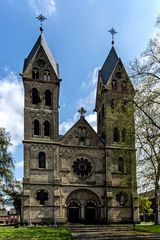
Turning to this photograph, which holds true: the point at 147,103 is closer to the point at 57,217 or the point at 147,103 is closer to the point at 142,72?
the point at 142,72

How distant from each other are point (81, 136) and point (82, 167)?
3813mm

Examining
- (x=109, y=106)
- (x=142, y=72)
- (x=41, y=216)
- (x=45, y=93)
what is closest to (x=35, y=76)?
(x=45, y=93)

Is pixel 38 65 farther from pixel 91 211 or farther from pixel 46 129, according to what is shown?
pixel 91 211

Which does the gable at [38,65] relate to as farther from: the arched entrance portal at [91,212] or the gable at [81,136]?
the arched entrance portal at [91,212]

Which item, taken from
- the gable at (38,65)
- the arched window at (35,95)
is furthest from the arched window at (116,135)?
the arched window at (35,95)

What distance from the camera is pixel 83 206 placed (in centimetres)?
4378

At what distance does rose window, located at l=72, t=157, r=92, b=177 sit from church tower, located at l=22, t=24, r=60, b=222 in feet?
9.86

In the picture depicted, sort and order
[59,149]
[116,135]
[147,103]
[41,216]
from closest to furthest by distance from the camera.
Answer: [147,103] → [41,216] → [59,149] → [116,135]

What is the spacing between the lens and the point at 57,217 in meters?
41.5

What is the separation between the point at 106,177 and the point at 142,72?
2485 centimetres

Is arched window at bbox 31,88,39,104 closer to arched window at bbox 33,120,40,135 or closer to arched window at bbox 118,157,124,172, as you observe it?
arched window at bbox 33,120,40,135

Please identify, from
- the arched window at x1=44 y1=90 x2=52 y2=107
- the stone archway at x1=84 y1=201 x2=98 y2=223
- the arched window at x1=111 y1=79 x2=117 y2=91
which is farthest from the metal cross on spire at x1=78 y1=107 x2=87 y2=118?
the stone archway at x1=84 y1=201 x2=98 y2=223

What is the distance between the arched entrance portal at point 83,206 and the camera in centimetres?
4328

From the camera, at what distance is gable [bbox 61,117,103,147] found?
149 feet
